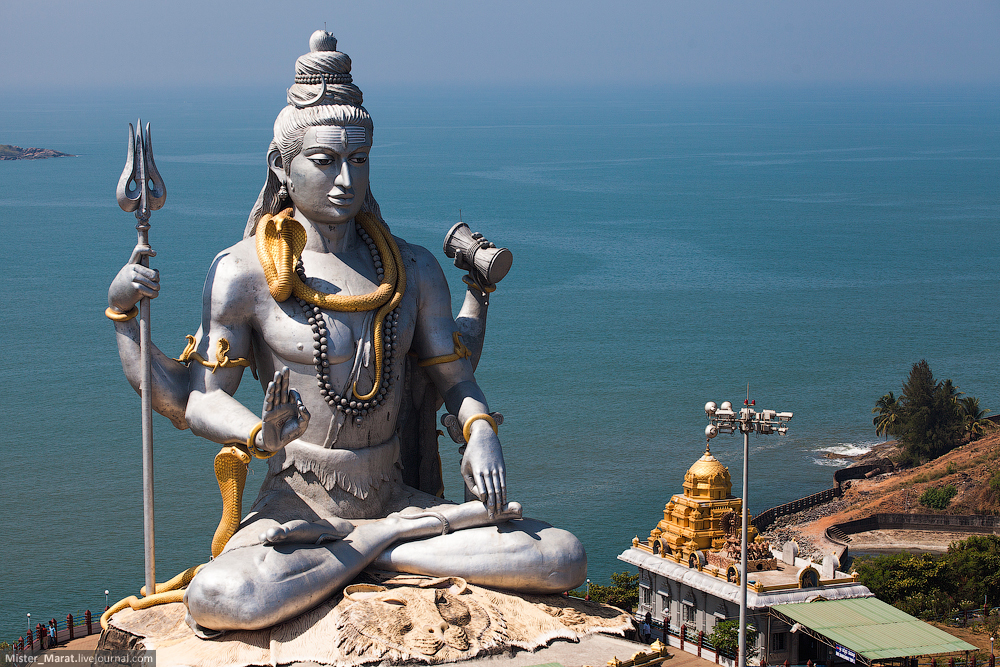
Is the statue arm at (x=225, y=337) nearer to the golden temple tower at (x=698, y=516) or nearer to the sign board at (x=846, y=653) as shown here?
the sign board at (x=846, y=653)

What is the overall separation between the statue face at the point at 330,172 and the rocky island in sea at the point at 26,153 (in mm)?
122630

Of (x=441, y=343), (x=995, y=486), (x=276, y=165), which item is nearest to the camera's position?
(x=276, y=165)

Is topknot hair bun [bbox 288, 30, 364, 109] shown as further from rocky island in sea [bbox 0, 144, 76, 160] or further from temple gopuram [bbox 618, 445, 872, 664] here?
rocky island in sea [bbox 0, 144, 76, 160]

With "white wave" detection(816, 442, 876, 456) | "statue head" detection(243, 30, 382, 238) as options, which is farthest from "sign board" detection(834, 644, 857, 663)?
"white wave" detection(816, 442, 876, 456)

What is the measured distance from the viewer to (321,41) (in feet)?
43.8

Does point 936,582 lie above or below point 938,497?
above

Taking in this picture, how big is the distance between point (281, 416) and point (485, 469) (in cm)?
216

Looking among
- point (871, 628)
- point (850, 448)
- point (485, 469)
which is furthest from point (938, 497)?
point (485, 469)

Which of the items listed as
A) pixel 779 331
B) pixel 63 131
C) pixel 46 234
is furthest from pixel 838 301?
pixel 63 131

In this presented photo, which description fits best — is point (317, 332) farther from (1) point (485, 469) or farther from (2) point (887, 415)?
(2) point (887, 415)

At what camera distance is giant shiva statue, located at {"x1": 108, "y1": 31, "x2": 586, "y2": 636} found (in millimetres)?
12867

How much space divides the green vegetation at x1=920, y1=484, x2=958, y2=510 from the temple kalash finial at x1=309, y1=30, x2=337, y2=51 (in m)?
32.5

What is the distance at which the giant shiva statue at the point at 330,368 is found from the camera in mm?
12867

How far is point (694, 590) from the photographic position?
24906 mm
